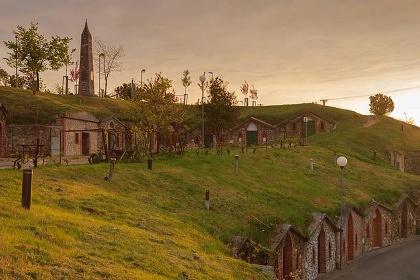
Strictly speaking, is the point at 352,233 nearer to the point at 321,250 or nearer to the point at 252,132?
the point at 321,250

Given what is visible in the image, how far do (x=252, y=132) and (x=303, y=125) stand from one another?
8832 millimetres

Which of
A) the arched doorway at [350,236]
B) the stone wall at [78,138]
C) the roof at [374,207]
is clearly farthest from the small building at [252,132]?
the arched doorway at [350,236]

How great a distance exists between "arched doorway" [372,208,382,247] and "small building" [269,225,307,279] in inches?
583

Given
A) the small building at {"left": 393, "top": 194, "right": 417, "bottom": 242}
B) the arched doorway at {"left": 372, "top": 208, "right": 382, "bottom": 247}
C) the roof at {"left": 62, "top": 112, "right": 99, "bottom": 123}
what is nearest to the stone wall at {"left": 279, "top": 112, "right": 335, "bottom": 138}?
the small building at {"left": 393, "top": 194, "right": 417, "bottom": 242}

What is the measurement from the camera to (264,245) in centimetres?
2159

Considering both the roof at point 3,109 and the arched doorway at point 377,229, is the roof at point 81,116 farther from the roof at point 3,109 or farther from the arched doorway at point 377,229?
the arched doorway at point 377,229

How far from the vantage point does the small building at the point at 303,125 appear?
70.9m

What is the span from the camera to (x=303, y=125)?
7125cm

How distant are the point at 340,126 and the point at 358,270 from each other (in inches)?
1797

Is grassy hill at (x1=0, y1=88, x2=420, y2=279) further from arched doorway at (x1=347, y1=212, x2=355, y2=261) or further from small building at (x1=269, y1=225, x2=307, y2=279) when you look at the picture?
arched doorway at (x1=347, y1=212, x2=355, y2=261)

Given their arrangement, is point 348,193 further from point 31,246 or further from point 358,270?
point 31,246

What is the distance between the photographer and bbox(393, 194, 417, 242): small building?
39188mm

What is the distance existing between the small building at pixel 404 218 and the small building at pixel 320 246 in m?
12.3

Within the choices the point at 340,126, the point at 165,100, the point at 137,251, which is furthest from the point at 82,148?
the point at 340,126
